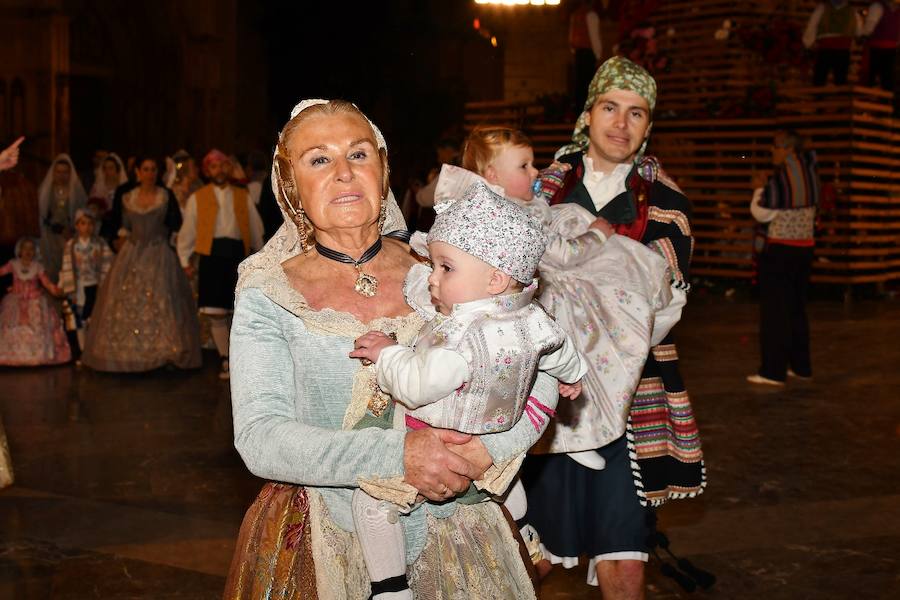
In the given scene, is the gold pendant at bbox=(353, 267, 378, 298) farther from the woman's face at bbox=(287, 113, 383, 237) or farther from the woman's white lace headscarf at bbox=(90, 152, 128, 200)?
the woman's white lace headscarf at bbox=(90, 152, 128, 200)

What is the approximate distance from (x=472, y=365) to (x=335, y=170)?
1.64ft

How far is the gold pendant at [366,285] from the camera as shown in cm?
233

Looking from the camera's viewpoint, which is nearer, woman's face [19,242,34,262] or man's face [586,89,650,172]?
man's face [586,89,650,172]

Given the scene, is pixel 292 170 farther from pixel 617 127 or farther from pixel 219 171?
pixel 219 171

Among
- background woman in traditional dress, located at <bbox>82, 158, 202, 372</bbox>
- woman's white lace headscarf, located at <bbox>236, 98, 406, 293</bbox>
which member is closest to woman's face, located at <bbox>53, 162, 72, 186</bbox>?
background woman in traditional dress, located at <bbox>82, 158, 202, 372</bbox>

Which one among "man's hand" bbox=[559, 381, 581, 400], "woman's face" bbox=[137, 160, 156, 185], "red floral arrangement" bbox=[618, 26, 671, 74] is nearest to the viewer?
"man's hand" bbox=[559, 381, 581, 400]

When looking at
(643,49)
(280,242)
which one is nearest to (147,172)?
(280,242)

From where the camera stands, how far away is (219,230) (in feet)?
30.9

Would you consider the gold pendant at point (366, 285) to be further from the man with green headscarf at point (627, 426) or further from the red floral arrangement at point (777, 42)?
the red floral arrangement at point (777, 42)

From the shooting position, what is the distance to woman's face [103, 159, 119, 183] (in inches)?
516

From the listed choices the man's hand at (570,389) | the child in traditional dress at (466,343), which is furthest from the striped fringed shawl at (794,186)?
the child in traditional dress at (466,343)

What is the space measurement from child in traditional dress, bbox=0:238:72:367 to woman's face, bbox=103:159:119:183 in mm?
3208

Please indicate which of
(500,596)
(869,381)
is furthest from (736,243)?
(500,596)

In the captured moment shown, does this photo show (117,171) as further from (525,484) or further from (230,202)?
(525,484)
